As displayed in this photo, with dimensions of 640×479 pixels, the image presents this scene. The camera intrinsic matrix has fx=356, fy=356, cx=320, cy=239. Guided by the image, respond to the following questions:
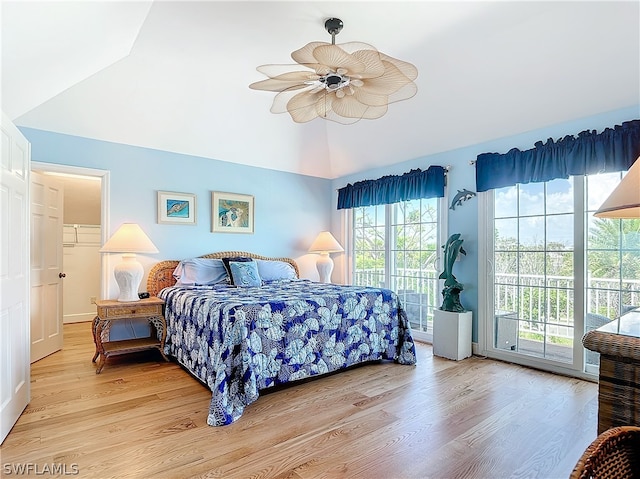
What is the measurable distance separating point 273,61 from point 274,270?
8.15ft

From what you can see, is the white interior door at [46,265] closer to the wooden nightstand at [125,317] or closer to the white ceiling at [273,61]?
the wooden nightstand at [125,317]

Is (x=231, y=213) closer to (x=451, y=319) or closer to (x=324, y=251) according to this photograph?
(x=324, y=251)

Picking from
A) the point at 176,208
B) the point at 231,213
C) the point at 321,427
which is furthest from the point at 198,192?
the point at 321,427

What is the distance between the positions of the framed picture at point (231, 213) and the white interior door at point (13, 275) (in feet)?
7.35

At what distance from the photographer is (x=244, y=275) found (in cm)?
410

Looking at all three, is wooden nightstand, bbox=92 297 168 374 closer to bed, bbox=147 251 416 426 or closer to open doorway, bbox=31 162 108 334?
bed, bbox=147 251 416 426

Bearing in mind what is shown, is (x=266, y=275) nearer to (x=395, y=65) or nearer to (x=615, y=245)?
(x=395, y=65)

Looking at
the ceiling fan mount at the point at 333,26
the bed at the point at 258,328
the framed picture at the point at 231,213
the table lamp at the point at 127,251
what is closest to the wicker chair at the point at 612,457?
the bed at the point at 258,328

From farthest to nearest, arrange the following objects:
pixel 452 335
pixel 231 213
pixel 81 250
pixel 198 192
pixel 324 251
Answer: pixel 81 250
pixel 324 251
pixel 231 213
pixel 198 192
pixel 452 335

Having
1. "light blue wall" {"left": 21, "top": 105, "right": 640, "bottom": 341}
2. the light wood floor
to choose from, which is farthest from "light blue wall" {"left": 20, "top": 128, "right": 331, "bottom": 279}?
the light wood floor

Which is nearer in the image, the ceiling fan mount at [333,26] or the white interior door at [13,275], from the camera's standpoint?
the white interior door at [13,275]

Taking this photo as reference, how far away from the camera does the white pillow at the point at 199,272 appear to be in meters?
4.07

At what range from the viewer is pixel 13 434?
2.16 meters

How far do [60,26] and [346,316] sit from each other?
2963 mm
